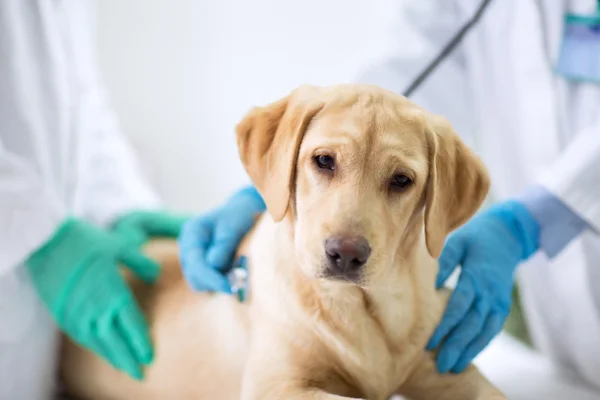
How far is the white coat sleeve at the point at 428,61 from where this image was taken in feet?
3.74

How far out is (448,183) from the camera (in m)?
0.84

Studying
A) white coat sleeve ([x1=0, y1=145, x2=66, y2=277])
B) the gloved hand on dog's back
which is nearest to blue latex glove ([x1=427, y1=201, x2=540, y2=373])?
the gloved hand on dog's back

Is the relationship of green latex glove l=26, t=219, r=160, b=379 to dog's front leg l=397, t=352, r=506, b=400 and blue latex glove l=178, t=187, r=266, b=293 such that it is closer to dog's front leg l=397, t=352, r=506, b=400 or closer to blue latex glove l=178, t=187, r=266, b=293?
blue latex glove l=178, t=187, r=266, b=293

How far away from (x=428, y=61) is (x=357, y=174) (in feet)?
1.70

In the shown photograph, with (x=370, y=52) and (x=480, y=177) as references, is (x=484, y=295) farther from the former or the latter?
(x=370, y=52)

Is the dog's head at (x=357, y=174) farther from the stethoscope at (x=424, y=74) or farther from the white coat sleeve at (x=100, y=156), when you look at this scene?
the white coat sleeve at (x=100, y=156)

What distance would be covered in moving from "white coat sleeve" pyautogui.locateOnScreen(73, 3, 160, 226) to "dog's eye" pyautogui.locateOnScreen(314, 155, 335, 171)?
2.37ft

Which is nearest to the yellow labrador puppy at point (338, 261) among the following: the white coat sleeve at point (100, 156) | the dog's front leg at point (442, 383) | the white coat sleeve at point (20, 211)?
the dog's front leg at point (442, 383)

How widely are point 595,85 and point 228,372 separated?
2.95ft

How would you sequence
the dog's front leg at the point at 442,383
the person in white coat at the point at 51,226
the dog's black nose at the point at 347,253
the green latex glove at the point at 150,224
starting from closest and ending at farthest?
the dog's black nose at the point at 347,253, the dog's front leg at the point at 442,383, the person in white coat at the point at 51,226, the green latex glove at the point at 150,224

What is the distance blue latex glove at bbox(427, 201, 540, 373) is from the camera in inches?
39.4

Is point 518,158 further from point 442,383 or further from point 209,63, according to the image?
point 209,63

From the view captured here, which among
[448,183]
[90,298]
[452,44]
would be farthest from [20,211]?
[452,44]

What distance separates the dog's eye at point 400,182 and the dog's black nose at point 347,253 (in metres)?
0.08
